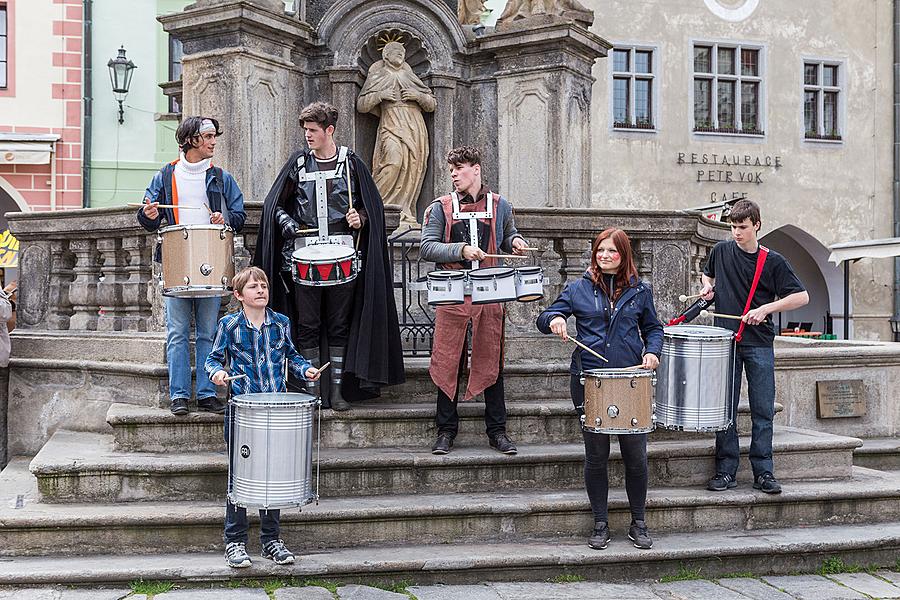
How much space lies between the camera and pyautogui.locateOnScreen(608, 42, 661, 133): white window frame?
2428cm

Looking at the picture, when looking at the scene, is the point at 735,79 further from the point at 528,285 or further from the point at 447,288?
the point at 447,288

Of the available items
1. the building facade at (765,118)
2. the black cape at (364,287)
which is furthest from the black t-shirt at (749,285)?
the building facade at (765,118)

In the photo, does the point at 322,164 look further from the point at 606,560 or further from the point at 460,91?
the point at 460,91

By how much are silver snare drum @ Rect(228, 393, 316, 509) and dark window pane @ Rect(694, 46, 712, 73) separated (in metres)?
22.3

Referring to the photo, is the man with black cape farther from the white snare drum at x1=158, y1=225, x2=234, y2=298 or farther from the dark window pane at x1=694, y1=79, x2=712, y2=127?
the dark window pane at x1=694, y1=79, x2=712, y2=127

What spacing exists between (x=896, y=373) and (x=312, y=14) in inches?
276

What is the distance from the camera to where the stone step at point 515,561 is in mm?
5227

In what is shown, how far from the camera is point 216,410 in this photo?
21.1ft

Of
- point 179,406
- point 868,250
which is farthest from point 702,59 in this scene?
point 179,406

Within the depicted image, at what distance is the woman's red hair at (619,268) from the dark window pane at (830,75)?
2270cm

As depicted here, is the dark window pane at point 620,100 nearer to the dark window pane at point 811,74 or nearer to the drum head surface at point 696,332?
the dark window pane at point 811,74

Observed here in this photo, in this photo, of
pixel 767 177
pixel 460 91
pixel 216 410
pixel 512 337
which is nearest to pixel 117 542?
pixel 216 410

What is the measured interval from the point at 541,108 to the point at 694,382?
4.55m

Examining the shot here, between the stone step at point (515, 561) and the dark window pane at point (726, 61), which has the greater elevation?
the dark window pane at point (726, 61)
